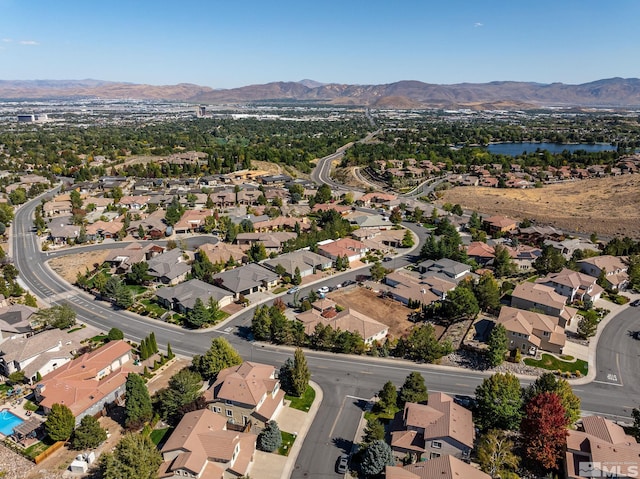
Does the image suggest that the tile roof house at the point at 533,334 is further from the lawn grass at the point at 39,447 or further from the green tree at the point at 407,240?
the lawn grass at the point at 39,447

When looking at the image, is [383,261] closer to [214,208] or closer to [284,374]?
[284,374]

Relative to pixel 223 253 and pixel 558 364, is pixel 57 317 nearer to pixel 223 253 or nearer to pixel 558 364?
pixel 223 253

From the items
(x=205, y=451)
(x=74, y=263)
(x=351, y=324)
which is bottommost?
(x=74, y=263)

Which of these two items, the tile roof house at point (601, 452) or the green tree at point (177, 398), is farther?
the green tree at point (177, 398)

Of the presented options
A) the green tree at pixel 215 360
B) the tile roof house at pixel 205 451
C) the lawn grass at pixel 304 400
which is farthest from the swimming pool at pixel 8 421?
the lawn grass at pixel 304 400

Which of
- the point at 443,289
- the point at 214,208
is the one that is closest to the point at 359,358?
the point at 443,289

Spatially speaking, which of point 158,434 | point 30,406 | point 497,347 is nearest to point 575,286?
point 497,347
